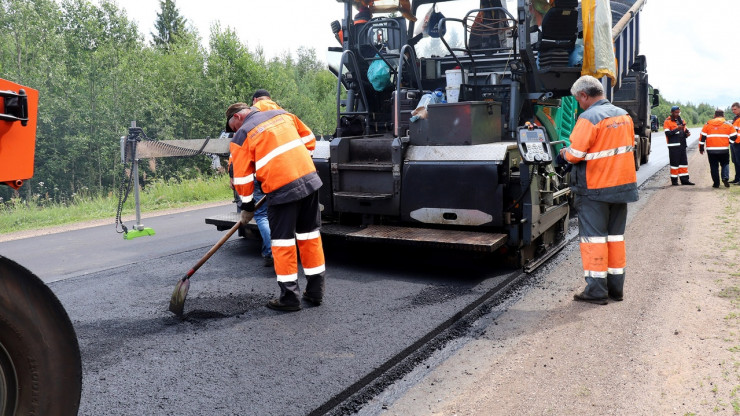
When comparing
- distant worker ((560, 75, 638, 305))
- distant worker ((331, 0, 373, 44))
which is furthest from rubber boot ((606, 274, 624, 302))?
distant worker ((331, 0, 373, 44))

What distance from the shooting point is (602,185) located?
4598 millimetres

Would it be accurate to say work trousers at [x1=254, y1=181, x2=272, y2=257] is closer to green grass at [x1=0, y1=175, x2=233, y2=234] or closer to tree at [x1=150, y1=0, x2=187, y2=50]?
green grass at [x1=0, y1=175, x2=233, y2=234]

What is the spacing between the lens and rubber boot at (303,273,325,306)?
4496 millimetres

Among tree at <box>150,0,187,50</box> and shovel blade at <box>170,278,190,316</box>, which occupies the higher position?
tree at <box>150,0,187,50</box>

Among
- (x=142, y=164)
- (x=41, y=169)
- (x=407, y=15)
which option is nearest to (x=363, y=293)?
(x=407, y=15)

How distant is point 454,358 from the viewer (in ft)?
11.6

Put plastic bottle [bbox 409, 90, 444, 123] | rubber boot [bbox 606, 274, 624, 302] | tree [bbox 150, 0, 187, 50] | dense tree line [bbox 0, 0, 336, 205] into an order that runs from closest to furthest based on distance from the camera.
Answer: rubber boot [bbox 606, 274, 624, 302], plastic bottle [bbox 409, 90, 444, 123], dense tree line [bbox 0, 0, 336, 205], tree [bbox 150, 0, 187, 50]

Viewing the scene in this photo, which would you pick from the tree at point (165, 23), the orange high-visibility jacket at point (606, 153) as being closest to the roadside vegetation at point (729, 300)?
the orange high-visibility jacket at point (606, 153)

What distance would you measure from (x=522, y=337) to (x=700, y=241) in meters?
3.90

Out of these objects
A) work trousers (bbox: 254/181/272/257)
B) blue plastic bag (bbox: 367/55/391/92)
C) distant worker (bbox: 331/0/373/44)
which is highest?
distant worker (bbox: 331/0/373/44)

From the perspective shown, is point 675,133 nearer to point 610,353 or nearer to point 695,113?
point 610,353

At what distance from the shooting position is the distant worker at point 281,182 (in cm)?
439

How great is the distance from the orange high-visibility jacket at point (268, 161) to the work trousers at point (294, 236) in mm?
114

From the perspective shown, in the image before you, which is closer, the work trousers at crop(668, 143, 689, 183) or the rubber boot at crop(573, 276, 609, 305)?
the rubber boot at crop(573, 276, 609, 305)
